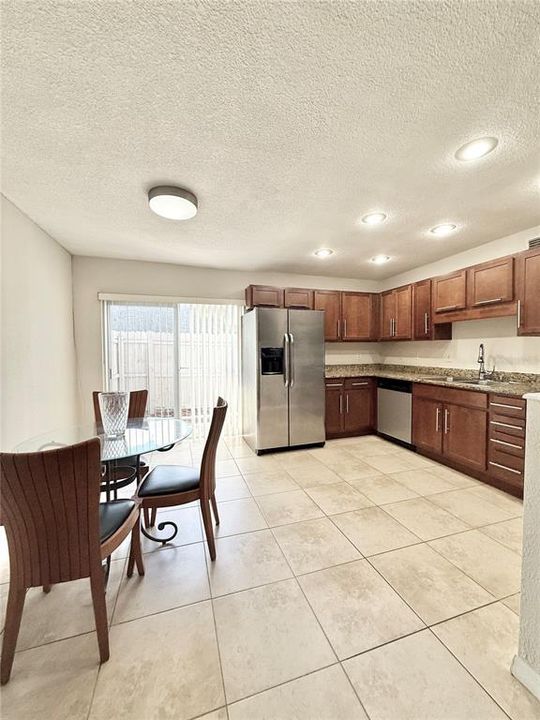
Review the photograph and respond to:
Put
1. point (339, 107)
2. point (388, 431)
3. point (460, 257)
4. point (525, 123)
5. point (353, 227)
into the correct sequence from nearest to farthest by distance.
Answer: point (339, 107) < point (525, 123) < point (353, 227) < point (460, 257) < point (388, 431)

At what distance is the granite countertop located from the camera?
113 inches

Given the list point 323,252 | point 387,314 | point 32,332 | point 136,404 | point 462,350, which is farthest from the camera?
point 387,314

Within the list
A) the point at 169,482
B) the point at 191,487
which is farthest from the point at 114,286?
the point at 191,487

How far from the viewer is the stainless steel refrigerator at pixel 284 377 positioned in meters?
3.71

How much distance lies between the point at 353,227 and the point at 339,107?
152 centimetres

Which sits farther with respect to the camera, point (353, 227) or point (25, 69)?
point (353, 227)

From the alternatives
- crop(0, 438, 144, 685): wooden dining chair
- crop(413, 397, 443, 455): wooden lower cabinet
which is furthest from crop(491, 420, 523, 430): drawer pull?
crop(0, 438, 144, 685): wooden dining chair

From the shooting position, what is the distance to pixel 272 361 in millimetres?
3812

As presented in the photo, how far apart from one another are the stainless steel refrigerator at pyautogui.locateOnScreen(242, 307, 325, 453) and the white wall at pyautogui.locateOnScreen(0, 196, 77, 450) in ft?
7.01

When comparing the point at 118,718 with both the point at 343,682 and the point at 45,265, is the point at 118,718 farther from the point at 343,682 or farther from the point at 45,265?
the point at 45,265

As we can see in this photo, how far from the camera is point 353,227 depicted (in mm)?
2846

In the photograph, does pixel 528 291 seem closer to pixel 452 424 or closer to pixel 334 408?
pixel 452 424

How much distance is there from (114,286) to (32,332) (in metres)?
1.37

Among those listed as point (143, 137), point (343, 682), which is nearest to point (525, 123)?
point (143, 137)
